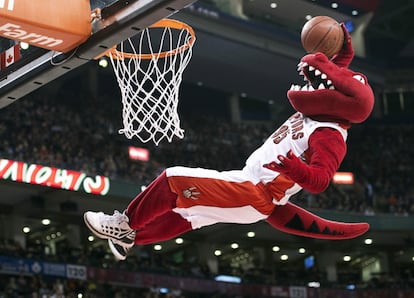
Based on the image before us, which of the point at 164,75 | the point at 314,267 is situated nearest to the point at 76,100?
the point at 314,267

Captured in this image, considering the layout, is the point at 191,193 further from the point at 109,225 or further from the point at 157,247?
the point at 157,247

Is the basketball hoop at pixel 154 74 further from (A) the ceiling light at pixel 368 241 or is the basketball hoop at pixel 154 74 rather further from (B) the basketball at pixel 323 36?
(A) the ceiling light at pixel 368 241

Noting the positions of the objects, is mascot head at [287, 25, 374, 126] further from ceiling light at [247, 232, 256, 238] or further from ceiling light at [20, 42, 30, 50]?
ceiling light at [247, 232, 256, 238]

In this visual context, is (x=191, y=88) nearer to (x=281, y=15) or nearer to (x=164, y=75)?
(x=281, y=15)

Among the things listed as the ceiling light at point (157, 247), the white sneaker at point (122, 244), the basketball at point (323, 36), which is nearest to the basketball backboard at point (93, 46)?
the basketball at point (323, 36)

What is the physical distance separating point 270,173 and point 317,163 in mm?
368

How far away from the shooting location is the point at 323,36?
6.01 m

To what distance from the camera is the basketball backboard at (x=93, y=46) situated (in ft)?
19.5

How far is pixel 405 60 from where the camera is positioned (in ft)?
117

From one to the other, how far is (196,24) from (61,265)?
9.16 m

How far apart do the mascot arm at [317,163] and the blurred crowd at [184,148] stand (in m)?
16.2

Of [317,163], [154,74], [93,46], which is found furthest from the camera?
[154,74]

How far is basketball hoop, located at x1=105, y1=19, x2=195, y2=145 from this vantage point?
24.8 feet

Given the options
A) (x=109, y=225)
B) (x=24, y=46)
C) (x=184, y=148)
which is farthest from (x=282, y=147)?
(x=184, y=148)
